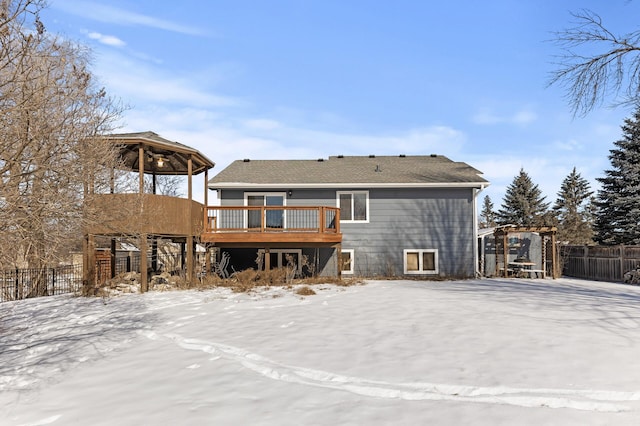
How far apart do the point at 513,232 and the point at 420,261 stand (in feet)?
14.8

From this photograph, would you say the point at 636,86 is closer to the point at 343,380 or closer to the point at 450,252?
the point at 450,252

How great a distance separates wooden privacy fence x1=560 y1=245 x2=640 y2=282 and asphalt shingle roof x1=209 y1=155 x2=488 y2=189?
6748 mm

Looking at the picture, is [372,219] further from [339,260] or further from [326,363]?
[326,363]

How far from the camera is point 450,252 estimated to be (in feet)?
53.9

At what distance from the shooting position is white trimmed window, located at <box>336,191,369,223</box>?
16.6 m

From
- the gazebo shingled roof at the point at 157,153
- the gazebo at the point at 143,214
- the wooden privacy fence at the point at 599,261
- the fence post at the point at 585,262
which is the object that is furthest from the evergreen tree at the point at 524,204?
the gazebo at the point at 143,214

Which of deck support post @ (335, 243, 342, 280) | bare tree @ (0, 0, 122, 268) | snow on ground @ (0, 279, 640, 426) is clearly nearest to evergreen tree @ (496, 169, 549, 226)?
deck support post @ (335, 243, 342, 280)

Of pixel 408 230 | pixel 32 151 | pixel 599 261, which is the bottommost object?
pixel 599 261

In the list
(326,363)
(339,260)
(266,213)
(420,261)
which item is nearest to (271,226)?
(266,213)

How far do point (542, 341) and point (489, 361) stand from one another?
5.04 ft

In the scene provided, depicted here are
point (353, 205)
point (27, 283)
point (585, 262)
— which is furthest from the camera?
point (585, 262)

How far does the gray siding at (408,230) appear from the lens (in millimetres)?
16438

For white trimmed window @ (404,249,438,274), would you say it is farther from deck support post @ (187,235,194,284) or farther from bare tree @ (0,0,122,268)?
bare tree @ (0,0,122,268)

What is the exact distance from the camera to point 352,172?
17.5m
